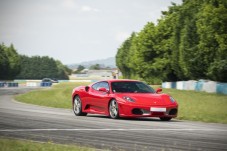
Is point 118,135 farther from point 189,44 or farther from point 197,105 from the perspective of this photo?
point 189,44

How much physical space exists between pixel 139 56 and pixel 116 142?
2503 inches

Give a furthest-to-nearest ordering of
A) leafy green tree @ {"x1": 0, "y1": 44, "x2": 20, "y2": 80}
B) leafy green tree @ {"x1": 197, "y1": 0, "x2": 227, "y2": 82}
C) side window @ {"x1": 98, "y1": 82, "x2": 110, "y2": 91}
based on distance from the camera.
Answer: leafy green tree @ {"x1": 0, "y1": 44, "x2": 20, "y2": 80} → leafy green tree @ {"x1": 197, "y1": 0, "x2": 227, "y2": 82} → side window @ {"x1": 98, "y1": 82, "x2": 110, "y2": 91}

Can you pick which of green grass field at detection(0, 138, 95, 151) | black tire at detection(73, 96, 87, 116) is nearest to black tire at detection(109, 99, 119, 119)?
black tire at detection(73, 96, 87, 116)

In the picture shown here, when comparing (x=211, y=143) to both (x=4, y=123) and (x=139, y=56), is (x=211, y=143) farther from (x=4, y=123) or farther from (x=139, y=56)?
(x=139, y=56)

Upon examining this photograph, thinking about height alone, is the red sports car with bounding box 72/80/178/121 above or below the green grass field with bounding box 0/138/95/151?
above

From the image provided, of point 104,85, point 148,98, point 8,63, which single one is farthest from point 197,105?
point 8,63

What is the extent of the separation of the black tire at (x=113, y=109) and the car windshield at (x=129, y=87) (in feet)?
1.51

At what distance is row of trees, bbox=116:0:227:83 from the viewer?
38.5m

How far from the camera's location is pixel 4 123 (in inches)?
506

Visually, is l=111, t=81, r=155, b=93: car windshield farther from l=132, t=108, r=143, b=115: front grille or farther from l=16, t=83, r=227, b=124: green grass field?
l=16, t=83, r=227, b=124: green grass field

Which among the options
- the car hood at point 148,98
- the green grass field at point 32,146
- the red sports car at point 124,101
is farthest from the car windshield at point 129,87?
the green grass field at point 32,146

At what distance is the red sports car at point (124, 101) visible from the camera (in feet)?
48.4

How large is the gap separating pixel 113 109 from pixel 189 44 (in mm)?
31740

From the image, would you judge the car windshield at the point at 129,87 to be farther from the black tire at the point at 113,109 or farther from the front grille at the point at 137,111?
the front grille at the point at 137,111
